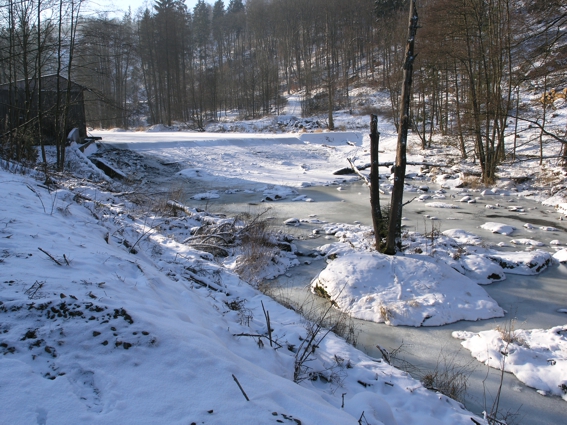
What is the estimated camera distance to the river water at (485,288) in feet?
12.9

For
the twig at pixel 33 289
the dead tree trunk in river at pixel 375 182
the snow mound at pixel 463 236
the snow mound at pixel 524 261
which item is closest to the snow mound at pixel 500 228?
the snow mound at pixel 463 236

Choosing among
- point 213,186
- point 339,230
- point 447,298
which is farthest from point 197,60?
point 447,298

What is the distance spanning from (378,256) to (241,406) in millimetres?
5288

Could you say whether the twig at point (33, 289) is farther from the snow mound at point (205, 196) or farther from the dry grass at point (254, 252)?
the snow mound at point (205, 196)

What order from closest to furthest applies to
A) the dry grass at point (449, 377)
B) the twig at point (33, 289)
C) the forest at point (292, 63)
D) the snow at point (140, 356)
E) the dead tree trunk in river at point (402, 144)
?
1. the snow at point (140, 356)
2. the twig at point (33, 289)
3. the dry grass at point (449, 377)
4. the dead tree trunk in river at point (402, 144)
5. the forest at point (292, 63)

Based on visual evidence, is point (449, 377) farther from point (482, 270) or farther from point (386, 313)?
point (482, 270)

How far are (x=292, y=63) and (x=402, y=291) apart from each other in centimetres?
4997

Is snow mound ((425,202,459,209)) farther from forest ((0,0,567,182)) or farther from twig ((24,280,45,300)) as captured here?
twig ((24,280,45,300))

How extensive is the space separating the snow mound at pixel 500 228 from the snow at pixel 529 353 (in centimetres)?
501

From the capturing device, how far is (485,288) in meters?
6.58

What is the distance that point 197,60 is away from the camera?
200 ft

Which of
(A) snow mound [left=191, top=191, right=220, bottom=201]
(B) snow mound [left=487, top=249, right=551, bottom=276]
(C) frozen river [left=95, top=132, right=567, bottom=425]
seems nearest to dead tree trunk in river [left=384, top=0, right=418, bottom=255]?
(C) frozen river [left=95, top=132, right=567, bottom=425]

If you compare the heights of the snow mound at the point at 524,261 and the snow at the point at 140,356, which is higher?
the snow at the point at 140,356

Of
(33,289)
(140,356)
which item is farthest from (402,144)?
(33,289)
